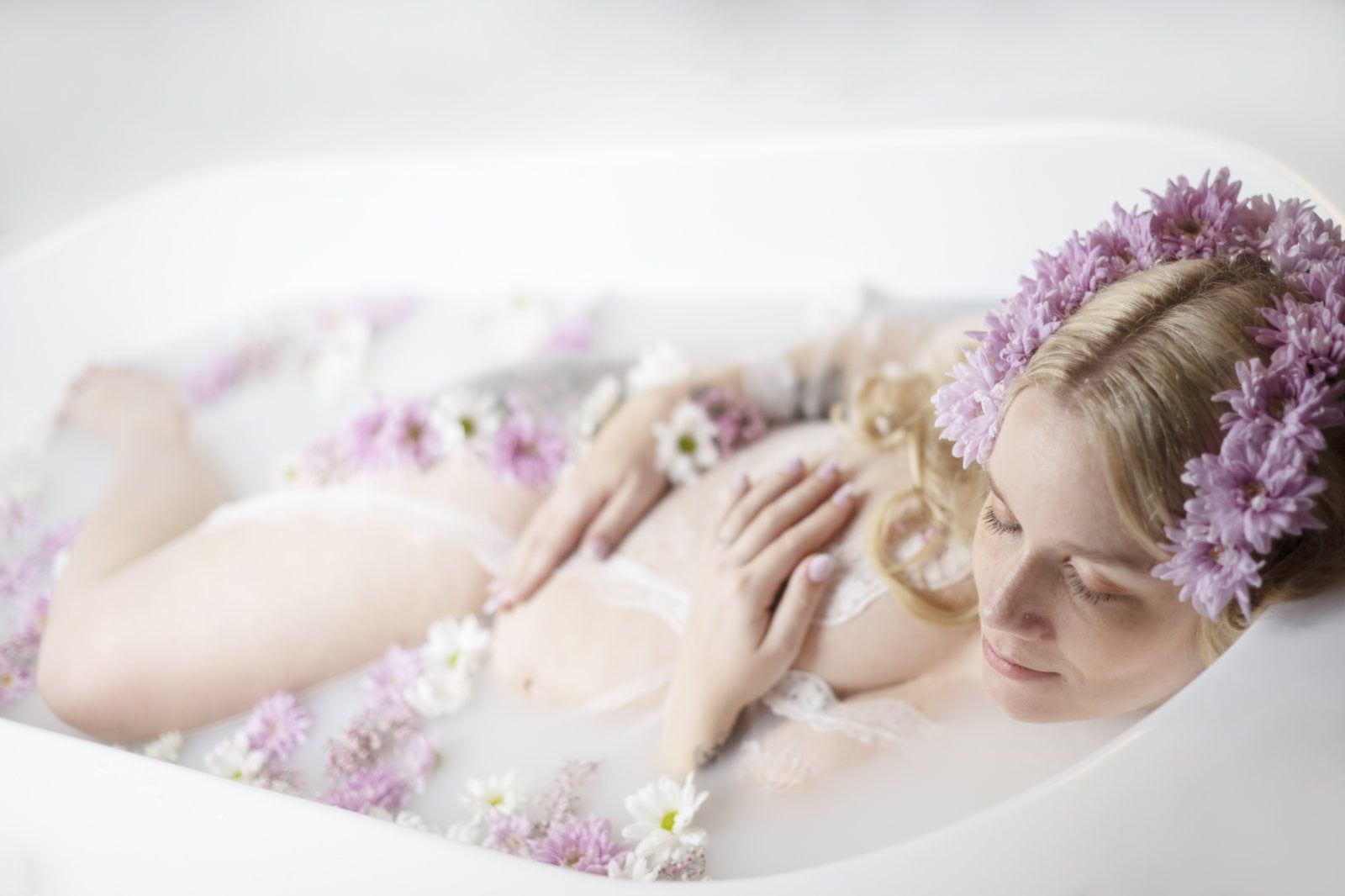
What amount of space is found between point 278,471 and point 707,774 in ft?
3.13

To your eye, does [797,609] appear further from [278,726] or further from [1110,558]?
[278,726]

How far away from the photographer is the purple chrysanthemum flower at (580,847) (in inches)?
38.6

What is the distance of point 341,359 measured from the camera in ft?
6.50

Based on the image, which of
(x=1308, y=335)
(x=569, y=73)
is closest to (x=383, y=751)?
(x=1308, y=335)

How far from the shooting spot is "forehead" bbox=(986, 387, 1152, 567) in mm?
769

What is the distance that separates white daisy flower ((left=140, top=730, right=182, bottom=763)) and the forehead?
1.00 meters

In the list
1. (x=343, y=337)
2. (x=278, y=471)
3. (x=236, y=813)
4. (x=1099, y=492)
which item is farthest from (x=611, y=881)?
(x=343, y=337)

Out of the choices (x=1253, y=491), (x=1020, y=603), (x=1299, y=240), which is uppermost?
(x=1299, y=240)

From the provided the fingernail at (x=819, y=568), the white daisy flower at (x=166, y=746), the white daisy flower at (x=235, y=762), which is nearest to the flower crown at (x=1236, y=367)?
the fingernail at (x=819, y=568)

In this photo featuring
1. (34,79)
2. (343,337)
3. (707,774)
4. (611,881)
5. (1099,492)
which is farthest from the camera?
(34,79)

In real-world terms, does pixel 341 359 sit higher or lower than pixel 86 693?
higher

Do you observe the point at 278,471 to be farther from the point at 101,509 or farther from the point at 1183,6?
the point at 1183,6

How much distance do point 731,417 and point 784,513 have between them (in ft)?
0.92

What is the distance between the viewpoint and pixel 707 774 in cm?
108
